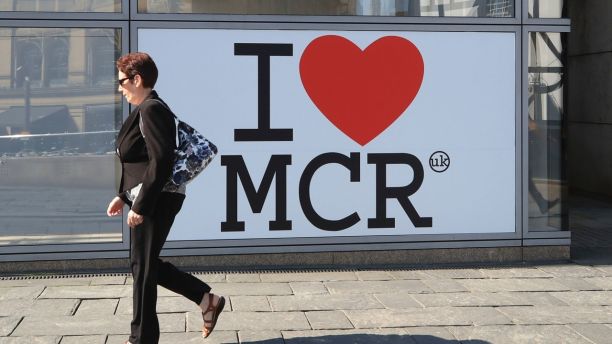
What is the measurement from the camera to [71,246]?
7.26 meters

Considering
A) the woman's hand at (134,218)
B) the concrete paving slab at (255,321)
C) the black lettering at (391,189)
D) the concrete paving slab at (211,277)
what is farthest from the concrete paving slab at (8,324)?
the black lettering at (391,189)

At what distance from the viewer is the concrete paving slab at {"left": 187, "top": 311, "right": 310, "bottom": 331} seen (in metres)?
5.61

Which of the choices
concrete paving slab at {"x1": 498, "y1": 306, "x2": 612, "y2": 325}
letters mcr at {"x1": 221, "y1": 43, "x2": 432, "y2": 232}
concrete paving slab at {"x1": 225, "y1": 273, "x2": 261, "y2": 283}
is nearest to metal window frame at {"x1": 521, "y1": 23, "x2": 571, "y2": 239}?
letters mcr at {"x1": 221, "y1": 43, "x2": 432, "y2": 232}

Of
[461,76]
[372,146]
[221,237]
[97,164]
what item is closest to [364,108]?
[372,146]

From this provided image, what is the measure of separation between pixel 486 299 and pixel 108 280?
3.02 meters

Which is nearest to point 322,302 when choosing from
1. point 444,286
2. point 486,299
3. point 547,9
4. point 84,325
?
point 444,286

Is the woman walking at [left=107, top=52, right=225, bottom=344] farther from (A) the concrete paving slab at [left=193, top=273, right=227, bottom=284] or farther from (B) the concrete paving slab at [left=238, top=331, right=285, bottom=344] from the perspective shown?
(A) the concrete paving slab at [left=193, top=273, right=227, bottom=284]

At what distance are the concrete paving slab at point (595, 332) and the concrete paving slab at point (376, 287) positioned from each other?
4.40ft

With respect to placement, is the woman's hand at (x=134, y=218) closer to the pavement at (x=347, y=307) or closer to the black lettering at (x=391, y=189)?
the pavement at (x=347, y=307)

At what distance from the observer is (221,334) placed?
544 cm

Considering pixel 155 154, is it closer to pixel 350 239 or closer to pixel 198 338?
pixel 198 338

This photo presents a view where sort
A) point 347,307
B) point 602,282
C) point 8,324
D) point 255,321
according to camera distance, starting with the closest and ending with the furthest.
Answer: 1. point 8,324
2. point 255,321
3. point 347,307
4. point 602,282

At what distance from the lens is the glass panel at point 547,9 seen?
7.83 metres

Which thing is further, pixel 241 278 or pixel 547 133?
pixel 547 133
